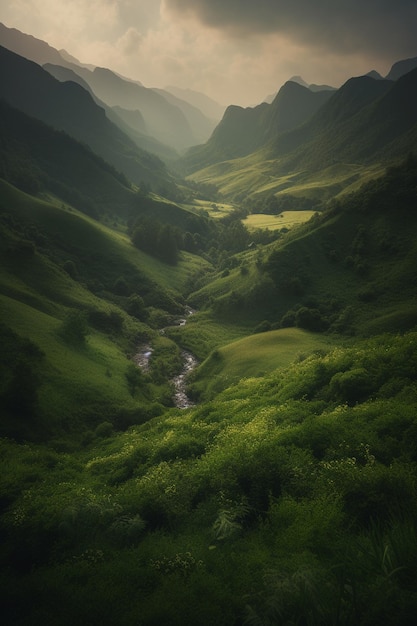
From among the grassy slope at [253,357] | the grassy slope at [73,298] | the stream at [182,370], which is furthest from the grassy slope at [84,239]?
the grassy slope at [253,357]

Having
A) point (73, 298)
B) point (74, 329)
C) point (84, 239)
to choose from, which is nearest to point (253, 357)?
point (74, 329)

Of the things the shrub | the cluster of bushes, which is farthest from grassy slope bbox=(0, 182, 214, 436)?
the cluster of bushes

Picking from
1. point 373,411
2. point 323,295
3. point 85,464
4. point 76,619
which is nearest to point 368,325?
point 323,295

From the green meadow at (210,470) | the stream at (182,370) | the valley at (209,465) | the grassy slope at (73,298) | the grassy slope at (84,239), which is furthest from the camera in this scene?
the grassy slope at (84,239)

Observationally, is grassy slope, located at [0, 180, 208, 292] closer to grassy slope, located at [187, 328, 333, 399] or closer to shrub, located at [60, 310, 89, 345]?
grassy slope, located at [187, 328, 333, 399]

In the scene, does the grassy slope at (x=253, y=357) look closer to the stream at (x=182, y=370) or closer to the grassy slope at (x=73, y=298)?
the stream at (x=182, y=370)

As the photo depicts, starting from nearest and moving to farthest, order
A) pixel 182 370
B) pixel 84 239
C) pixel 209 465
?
pixel 209 465, pixel 182 370, pixel 84 239

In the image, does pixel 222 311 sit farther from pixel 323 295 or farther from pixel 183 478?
pixel 183 478

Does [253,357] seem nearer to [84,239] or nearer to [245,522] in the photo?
[245,522]

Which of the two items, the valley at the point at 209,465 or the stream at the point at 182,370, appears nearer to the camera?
the valley at the point at 209,465
